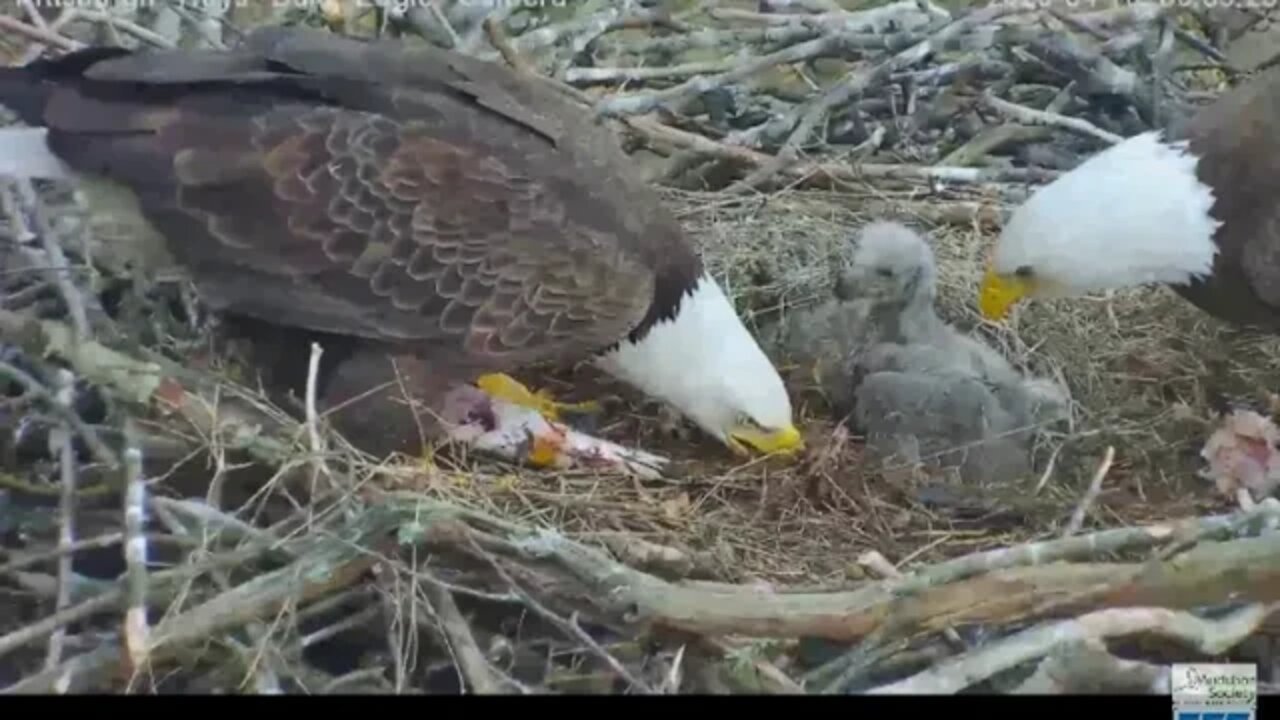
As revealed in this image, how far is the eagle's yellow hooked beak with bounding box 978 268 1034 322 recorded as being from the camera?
1460 mm

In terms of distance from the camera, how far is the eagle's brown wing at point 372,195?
137 cm

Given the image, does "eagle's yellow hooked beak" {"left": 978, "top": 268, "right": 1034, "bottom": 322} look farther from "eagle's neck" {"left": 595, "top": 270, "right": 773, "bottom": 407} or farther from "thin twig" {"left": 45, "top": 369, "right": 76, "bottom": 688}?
"thin twig" {"left": 45, "top": 369, "right": 76, "bottom": 688}

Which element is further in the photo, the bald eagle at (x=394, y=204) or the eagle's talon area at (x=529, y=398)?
the eagle's talon area at (x=529, y=398)

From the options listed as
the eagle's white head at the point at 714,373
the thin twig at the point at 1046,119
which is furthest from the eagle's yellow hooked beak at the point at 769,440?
the thin twig at the point at 1046,119

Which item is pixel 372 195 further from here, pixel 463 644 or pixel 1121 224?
pixel 1121 224

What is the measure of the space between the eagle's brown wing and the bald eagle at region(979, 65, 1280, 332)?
0.31 m

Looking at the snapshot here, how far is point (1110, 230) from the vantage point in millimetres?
1474

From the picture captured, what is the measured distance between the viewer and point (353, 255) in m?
1.39

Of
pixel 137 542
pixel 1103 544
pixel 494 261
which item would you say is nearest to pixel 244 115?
pixel 494 261

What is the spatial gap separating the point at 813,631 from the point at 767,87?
555mm

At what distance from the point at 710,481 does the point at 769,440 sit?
0.06 meters

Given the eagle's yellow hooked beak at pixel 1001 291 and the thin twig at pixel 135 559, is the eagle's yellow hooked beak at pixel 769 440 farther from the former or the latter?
the thin twig at pixel 135 559

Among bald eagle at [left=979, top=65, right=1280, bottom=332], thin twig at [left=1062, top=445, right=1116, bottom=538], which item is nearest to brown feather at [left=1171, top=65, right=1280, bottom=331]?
bald eagle at [left=979, top=65, right=1280, bottom=332]

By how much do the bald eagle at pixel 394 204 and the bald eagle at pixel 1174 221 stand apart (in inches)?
10.3
